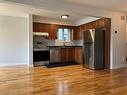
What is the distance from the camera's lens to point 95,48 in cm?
482

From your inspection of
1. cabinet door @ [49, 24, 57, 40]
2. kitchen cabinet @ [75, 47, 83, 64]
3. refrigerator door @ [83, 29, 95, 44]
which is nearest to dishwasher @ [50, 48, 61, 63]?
cabinet door @ [49, 24, 57, 40]

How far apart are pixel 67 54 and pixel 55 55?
73 centimetres

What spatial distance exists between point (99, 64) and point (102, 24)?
5.49 ft

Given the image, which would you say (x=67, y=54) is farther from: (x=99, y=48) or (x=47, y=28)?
(x=99, y=48)

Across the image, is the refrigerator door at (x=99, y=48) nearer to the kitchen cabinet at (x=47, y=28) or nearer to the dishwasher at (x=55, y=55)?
the dishwasher at (x=55, y=55)

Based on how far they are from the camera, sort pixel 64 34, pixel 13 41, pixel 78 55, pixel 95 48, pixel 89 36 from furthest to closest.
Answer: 1. pixel 64 34
2. pixel 78 55
3. pixel 13 41
4. pixel 89 36
5. pixel 95 48

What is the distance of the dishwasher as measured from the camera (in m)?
6.10

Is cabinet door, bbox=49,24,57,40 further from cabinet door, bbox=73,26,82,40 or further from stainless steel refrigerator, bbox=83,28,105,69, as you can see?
stainless steel refrigerator, bbox=83,28,105,69

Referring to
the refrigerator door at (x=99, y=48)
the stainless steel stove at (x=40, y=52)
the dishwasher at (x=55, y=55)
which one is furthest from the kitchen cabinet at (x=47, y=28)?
the refrigerator door at (x=99, y=48)

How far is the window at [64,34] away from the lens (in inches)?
274

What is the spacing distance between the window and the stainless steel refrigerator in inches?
83.8

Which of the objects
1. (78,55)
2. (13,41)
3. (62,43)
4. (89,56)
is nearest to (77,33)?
(62,43)

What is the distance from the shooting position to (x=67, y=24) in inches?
273

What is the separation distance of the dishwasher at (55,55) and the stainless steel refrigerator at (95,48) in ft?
5.61
